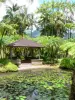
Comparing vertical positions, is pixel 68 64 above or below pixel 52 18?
below

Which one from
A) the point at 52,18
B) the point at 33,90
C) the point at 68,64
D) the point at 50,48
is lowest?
the point at 68,64

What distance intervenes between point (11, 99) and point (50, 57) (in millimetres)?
18799

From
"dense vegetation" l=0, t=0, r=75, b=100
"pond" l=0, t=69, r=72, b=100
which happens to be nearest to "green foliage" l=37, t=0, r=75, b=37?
"dense vegetation" l=0, t=0, r=75, b=100

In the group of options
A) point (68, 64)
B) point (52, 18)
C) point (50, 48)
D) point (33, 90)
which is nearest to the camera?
point (33, 90)

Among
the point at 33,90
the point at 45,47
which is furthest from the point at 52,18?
the point at 33,90

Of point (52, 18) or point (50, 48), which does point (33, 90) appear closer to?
point (50, 48)

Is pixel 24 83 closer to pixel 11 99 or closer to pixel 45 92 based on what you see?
pixel 45 92

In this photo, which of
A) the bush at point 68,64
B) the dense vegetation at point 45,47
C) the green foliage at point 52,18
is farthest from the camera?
the green foliage at point 52,18

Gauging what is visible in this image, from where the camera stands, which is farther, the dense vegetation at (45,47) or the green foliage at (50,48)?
the green foliage at (50,48)

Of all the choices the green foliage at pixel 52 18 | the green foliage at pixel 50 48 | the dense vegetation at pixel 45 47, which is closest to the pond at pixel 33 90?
the dense vegetation at pixel 45 47

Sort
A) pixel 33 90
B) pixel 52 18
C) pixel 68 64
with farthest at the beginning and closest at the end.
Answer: pixel 52 18
pixel 68 64
pixel 33 90

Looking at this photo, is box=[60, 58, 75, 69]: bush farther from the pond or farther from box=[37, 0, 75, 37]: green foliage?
box=[37, 0, 75, 37]: green foliage

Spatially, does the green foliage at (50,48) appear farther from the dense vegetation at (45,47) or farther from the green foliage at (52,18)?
the green foliage at (52,18)

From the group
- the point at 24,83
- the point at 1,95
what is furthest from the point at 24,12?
the point at 1,95
